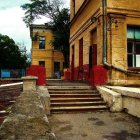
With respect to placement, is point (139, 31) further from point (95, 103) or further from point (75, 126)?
point (75, 126)

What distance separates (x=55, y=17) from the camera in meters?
36.6

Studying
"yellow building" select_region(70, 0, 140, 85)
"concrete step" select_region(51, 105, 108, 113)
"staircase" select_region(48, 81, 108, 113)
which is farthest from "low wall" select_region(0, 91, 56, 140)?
"yellow building" select_region(70, 0, 140, 85)

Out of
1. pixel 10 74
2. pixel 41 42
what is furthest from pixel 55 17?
pixel 10 74

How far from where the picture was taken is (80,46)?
1753cm

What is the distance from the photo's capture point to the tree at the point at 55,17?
3444cm

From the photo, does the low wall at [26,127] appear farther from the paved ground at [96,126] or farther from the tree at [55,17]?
the tree at [55,17]

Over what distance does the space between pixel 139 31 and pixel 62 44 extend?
72.2 ft

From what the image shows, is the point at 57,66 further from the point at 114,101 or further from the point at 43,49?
the point at 114,101

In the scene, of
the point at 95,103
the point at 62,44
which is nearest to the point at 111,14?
the point at 95,103

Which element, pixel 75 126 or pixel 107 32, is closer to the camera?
pixel 75 126

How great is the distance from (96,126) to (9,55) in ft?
145

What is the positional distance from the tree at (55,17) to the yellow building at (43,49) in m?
1.66

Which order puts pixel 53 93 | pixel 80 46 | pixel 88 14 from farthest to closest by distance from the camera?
1. pixel 80 46
2. pixel 88 14
3. pixel 53 93

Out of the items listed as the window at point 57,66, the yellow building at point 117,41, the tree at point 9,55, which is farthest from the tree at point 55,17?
the yellow building at point 117,41
